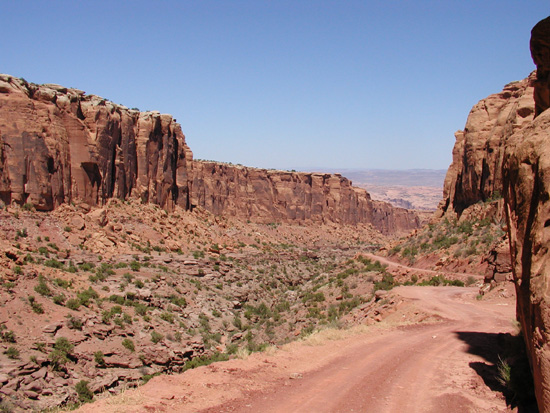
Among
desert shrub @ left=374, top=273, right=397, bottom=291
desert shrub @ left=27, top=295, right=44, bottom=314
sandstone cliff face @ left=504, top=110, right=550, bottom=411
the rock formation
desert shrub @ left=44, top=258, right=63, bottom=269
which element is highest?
the rock formation

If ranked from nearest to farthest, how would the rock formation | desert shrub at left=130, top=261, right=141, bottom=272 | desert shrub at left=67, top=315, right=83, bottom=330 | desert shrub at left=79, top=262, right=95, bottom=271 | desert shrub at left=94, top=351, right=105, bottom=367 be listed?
the rock formation
desert shrub at left=94, top=351, right=105, bottom=367
desert shrub at left=67, top=315, right=83, bottom=330
desert shrub at left=79, top=262, right=95, bottom=271
desert shrub at left=130, top=261, right=141, bottom=272

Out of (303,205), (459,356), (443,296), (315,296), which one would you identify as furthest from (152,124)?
(303,205)

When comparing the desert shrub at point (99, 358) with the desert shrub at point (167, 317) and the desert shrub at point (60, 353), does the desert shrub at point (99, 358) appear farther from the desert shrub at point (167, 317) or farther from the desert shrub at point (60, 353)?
the desert shrub at point (167, 317)

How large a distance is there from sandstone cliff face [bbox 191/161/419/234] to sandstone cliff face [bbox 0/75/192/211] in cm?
3309

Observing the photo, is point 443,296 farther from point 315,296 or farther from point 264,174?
point 264,174

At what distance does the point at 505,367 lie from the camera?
32.0 ft

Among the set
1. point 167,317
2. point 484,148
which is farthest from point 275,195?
Answer: point 167,317

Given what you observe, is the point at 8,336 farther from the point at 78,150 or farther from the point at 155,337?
the point at 78,150

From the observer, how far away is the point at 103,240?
40.1 metres

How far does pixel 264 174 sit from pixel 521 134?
9889 cm

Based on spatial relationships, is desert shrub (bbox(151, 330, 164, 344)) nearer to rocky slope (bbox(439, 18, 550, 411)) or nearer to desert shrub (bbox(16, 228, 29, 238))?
desert shrub (bbox(16, 228, 29, 238))

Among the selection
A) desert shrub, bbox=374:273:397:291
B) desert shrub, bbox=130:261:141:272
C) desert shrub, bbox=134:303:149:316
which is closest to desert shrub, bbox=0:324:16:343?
desert shrub, bbox=134:303:149:316

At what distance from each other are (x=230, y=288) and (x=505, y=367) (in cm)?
3175

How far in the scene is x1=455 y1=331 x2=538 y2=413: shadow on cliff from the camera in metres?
8.77
